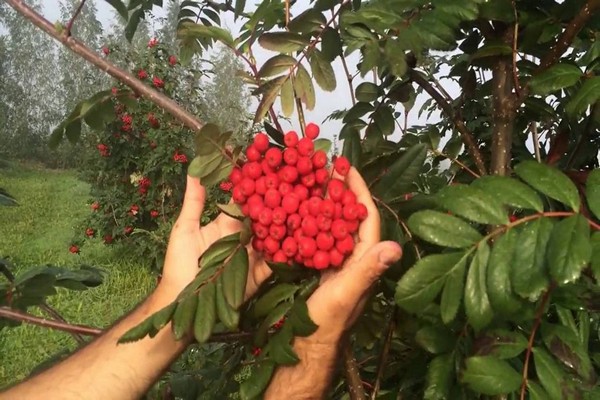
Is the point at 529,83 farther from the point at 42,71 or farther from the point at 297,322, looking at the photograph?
the point at 42,71

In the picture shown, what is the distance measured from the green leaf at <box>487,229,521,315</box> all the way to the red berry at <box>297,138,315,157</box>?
0.64ft

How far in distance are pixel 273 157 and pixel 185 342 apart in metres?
0.26

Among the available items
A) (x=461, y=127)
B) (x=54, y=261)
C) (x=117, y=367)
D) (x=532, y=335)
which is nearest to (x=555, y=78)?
(x=461, y=127)

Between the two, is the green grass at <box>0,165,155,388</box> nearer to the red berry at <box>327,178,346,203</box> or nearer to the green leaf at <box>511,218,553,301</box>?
the red berry at <box>327,178,346,203</box>

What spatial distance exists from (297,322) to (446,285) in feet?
0.48

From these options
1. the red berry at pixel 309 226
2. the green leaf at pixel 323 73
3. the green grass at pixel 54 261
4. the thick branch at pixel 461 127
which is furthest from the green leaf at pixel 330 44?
the green grass at pixel 54 261

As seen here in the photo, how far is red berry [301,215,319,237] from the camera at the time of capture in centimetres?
61

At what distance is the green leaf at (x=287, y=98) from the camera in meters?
0.74

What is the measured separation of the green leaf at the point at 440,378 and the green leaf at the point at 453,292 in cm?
17

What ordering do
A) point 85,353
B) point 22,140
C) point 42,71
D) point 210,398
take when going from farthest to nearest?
point 42,71, point 22,140, point 210,398, point 85,353

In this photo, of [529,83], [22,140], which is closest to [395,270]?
[529,83]

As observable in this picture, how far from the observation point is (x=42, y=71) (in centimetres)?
1125

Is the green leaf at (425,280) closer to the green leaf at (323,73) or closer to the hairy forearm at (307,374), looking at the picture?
the hairy forearm at (307,374)

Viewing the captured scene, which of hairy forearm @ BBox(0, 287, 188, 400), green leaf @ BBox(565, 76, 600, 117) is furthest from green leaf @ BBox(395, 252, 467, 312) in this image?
hairy forearm @ BBox(0, 287, 188, 400)
